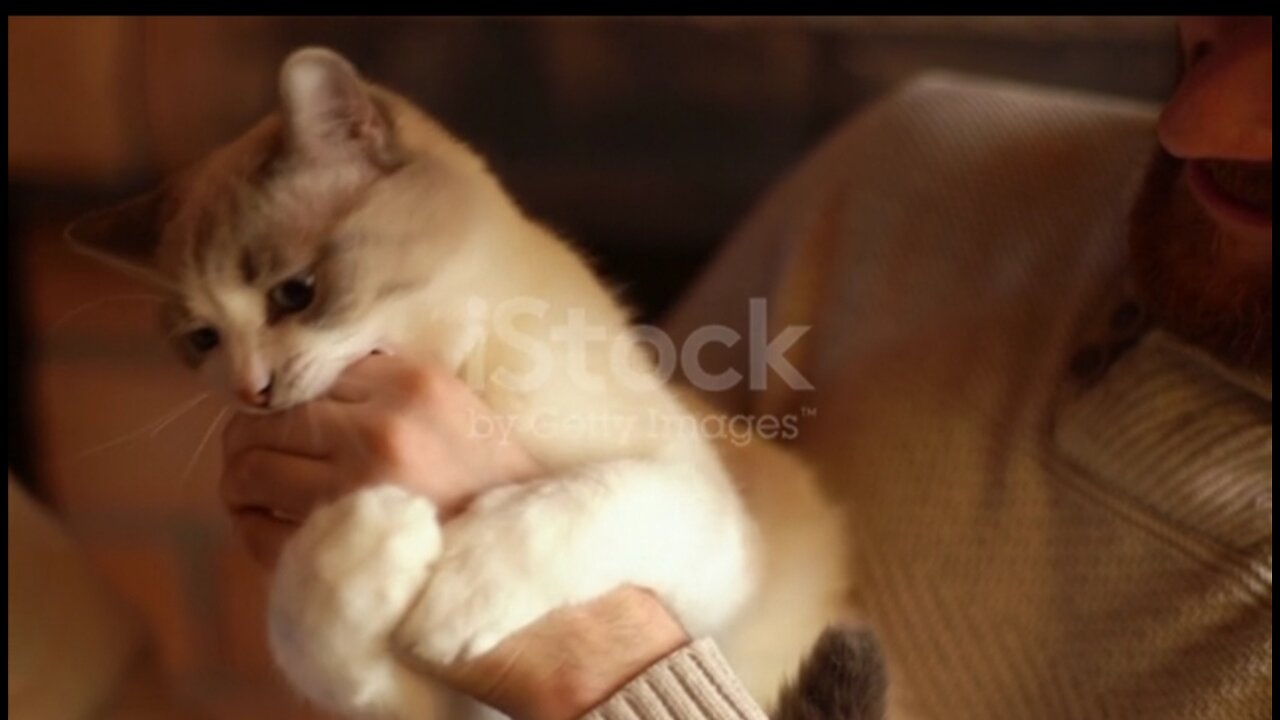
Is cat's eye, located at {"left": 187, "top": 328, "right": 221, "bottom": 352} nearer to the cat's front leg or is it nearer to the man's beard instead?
the cat's front leg

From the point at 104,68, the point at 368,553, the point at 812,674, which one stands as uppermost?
the point at 104,68

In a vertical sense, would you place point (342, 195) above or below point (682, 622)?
above

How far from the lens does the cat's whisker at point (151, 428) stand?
0.58m

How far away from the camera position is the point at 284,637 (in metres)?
0.54

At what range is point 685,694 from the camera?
1.87 feet

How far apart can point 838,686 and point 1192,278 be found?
0.35 m

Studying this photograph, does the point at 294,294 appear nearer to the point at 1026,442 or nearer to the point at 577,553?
the point at 577,553

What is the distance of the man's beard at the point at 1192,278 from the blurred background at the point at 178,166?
87mm

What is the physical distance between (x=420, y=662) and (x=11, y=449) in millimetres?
280

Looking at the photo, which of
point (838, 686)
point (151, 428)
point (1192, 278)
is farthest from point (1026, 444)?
point (151, 428)

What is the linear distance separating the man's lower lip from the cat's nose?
Result: 0.53m
